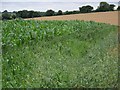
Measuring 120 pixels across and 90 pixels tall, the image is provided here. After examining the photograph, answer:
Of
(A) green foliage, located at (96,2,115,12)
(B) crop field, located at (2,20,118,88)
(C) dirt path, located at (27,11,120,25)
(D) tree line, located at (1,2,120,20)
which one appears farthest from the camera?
(C) dirt path, located at (27,11,120,25)

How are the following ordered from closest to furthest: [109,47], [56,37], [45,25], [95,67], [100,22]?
[95,67] → [109,47] → [56,37] → [45,25] → [100,22]

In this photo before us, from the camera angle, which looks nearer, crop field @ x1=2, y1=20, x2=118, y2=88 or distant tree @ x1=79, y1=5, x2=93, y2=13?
crop field @ x1=2, y1=20, x2=118, y2=88

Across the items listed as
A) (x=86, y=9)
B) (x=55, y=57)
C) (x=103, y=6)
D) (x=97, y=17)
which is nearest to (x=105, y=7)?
(x=103, y=6)

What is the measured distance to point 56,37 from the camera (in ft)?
13.6

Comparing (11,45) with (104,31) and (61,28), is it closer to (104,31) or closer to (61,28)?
(61,28)

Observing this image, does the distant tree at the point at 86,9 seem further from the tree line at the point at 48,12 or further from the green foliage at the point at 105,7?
the green foliage at the point at 105,7

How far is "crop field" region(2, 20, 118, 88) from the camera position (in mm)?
2969

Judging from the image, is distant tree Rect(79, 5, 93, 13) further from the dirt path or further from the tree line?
the dirt path

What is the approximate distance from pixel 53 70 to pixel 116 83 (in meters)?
0.67

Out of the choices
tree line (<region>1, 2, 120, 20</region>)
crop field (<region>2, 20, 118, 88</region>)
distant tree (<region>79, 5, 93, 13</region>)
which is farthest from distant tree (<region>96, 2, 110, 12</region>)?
crop field (<region>2, 20, 118, 88</region>)

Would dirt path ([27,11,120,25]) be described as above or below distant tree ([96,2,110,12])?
below

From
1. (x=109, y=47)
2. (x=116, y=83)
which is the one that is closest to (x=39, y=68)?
(x=116, y=83)

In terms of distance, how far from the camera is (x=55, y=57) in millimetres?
3422

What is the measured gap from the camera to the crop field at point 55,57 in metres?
2.97
